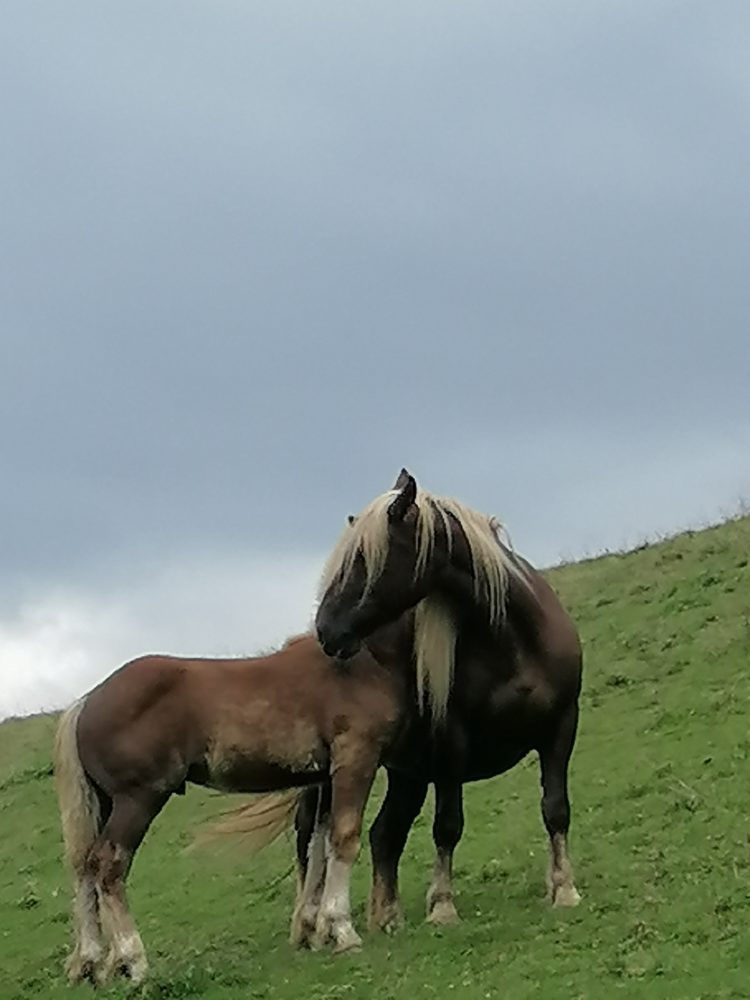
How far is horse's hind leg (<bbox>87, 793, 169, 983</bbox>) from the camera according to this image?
895 centimetres

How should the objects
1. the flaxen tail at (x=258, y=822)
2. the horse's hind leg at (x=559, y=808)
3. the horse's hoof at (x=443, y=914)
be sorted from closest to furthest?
the horse's hind leg at (x=559, y=808) → the horse's hoof at (x=443, y=914) → the flaxen tail at (x=258, y=822)

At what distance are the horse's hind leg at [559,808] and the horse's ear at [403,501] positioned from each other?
175 centimetres

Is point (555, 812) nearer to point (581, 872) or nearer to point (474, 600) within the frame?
point (581, 872)

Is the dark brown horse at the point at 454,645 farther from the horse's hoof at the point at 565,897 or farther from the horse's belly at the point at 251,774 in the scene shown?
the horse's belly at the point at 251,774

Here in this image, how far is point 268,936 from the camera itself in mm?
10875

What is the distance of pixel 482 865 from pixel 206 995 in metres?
3.62

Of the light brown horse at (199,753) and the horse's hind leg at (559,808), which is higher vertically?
the light brown horse at (199,753)

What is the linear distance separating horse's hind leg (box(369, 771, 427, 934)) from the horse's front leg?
0.69 metres

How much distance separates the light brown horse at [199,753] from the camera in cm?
907

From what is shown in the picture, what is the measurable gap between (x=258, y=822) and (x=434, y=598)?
2051 millimetres

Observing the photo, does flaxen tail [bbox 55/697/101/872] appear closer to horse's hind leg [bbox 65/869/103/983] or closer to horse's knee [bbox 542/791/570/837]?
horse's hind leg [bbox 65/869/103/983]

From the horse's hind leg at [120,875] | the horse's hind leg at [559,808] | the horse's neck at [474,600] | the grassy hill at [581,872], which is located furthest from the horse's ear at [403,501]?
the grassy hill at [581,872]

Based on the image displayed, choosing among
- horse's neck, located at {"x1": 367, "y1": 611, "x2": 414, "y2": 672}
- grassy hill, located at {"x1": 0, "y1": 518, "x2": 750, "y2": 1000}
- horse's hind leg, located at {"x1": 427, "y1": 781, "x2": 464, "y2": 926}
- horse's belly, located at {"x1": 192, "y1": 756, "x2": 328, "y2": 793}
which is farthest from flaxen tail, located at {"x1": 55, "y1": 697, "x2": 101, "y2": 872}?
horse's hind leg, located at {"x1": 427, "y1": 781, "x2": 464, "y2": 926}

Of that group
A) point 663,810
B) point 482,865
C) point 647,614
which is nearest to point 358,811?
point 482,865
